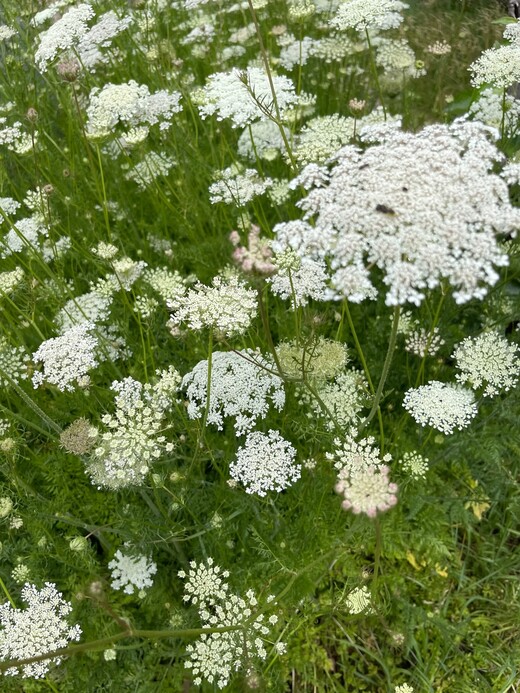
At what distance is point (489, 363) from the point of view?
3.42m

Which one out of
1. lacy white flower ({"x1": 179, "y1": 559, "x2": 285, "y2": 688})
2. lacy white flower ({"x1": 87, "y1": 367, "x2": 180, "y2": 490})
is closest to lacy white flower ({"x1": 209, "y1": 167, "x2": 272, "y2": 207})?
lacy white flower ({"x1": 87, "y1": 367, "x2": 180, "y2": 490})

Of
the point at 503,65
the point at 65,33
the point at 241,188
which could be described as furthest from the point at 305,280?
the point at 65,33

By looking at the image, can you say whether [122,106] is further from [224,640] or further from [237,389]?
[224,640]

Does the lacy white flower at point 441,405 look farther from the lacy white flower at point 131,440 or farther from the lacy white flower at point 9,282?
the lacy white flower at point 9,282

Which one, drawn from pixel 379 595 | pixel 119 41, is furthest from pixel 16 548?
pixel 119 41

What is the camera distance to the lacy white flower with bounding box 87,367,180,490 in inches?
112

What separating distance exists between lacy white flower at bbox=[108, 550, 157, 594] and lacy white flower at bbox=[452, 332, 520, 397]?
2.20m

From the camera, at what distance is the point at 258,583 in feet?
11.6

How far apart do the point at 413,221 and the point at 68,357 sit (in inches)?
80.4

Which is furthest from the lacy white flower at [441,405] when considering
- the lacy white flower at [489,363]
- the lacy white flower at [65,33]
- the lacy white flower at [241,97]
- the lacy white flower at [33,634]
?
the lacy white flower at [65,33]

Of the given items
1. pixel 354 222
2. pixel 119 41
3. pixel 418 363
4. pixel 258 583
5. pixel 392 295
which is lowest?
pixel 258 583

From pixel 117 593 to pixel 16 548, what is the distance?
715 mm

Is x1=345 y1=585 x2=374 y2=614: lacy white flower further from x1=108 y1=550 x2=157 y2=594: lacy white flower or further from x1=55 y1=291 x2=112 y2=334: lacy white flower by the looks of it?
x1=55 y1=291 x2=112 y2=334: lacy white flower

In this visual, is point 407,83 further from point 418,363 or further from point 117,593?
point 117,593
